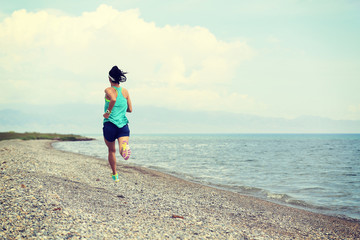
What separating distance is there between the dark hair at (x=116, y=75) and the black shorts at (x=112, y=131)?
1135 mm

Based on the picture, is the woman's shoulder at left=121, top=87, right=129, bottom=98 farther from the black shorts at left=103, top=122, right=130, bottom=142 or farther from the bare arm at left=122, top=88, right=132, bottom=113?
the black shorts at left=103, top=122, right=130, bottom=142

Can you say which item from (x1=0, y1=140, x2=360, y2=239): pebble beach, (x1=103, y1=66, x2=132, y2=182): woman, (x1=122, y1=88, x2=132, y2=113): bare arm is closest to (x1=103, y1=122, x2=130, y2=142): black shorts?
(x1=103, y1=66, x2=132, y2=182): woman

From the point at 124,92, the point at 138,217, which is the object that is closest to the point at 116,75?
the point at 124,92

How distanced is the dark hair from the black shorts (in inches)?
44.7

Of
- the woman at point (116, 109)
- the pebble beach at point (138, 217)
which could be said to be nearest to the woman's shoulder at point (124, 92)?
the woman at point (116, 109)

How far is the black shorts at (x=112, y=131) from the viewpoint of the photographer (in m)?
7.44

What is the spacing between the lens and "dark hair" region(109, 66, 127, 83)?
737cm

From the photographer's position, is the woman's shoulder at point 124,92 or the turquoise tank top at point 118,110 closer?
the turquoise tank top at point 118,110

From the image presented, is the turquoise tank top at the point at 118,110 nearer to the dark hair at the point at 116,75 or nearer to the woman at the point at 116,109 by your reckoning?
the woman at the point at 116,109

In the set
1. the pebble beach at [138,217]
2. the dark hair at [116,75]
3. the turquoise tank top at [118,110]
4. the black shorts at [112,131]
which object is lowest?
the pebble beach at [138,217]

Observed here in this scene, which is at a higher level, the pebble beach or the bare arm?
the bare arm

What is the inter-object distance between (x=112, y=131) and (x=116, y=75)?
4.75ft

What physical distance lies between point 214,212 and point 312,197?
8.46 m

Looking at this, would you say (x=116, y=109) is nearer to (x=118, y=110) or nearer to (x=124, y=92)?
(x=118, y=110)
